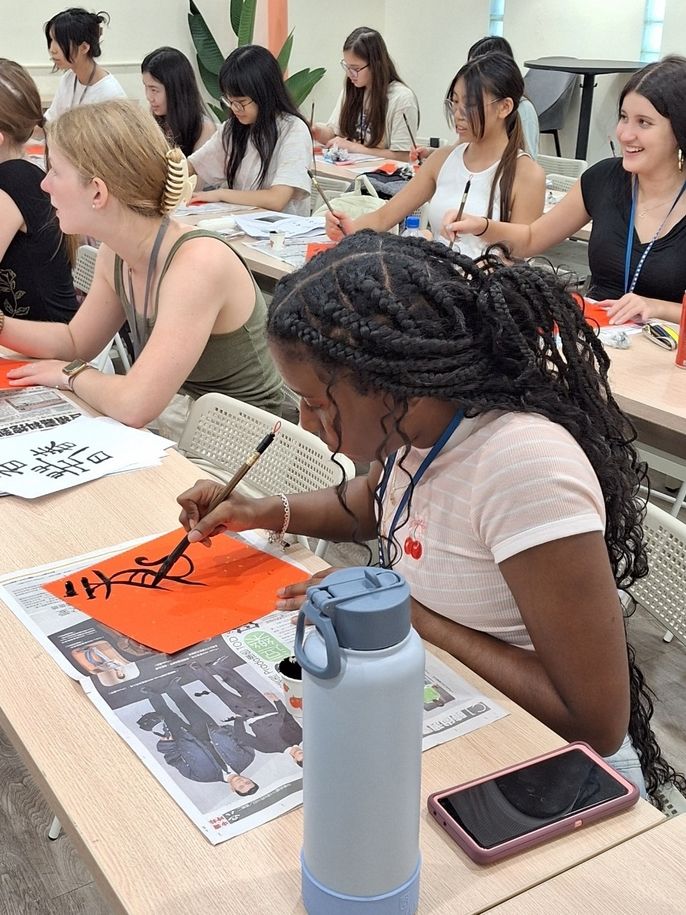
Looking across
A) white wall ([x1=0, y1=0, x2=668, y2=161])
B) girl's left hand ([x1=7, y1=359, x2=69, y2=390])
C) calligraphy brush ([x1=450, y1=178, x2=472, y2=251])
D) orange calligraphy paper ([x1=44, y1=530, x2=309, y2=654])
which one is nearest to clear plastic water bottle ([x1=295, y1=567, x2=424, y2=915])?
orange calligraphy paper ([x1=44, y1=530, x2=309, y2=654])

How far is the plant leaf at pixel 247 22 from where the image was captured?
292 inches

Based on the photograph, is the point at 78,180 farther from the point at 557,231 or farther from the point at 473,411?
the point at 557,231

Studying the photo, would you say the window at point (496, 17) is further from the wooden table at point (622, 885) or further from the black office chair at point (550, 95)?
the wooden table at point (622, 885)

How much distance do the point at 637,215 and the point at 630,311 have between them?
512 mm

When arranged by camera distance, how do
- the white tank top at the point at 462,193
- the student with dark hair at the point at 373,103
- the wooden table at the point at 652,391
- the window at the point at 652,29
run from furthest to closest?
the window at the point at 652,29 < the student with dark hair at the point at 373,103 < the white tank top at the point at 462,193 < the wooden table at the point at 652,391

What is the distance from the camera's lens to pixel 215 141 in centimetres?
433

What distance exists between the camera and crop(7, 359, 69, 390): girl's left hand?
214 cm

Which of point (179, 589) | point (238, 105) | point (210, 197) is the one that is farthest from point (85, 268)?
point (179, 589)

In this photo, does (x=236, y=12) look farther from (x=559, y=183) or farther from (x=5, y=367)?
(x=5, y=367)

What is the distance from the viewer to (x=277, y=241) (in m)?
3.41

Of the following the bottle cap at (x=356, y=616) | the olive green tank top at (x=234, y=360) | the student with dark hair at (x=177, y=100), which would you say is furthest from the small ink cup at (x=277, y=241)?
the bottle cap at (x=356, y=616)

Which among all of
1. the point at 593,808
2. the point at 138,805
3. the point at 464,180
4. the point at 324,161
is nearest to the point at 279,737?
the point at 138,805

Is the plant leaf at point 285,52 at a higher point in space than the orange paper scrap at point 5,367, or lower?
higher

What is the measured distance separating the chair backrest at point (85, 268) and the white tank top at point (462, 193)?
1.22 metres
